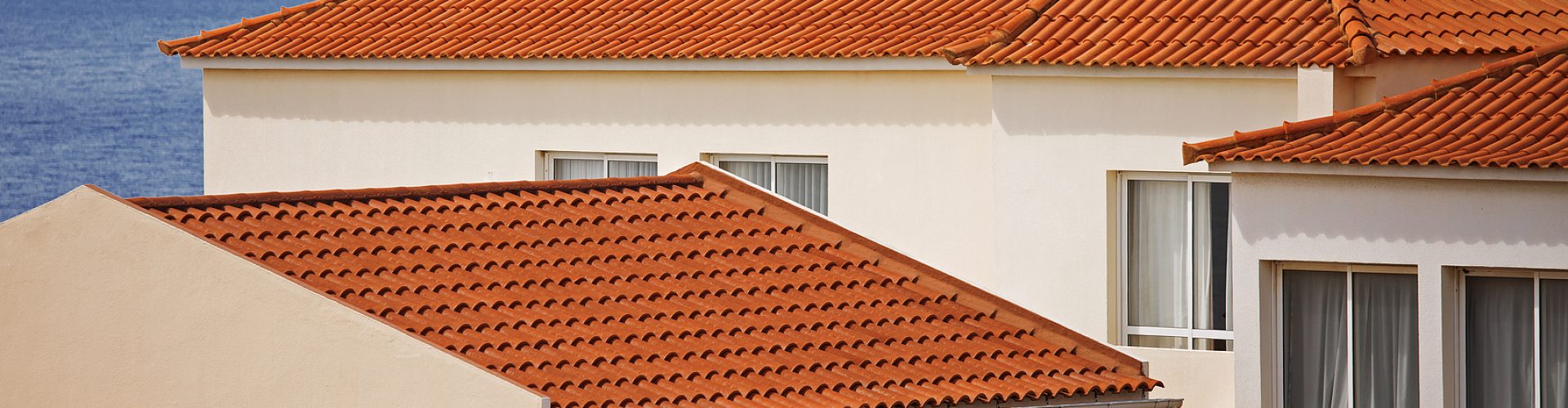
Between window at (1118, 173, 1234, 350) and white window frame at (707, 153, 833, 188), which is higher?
white window frame at (707, 153, 833, 188)

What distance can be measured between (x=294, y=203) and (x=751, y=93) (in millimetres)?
5499

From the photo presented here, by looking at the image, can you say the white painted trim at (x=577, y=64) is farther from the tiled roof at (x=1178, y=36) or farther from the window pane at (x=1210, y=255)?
the window pane at (x=1210, y=255)

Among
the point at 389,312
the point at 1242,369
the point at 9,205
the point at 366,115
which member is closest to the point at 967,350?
the point at 1242,369

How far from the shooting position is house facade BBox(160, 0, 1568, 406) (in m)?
16.4

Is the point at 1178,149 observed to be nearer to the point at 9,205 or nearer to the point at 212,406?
the point at 212,406

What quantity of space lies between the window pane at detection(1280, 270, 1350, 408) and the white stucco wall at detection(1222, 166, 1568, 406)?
152mm

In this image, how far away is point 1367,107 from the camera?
14.7m

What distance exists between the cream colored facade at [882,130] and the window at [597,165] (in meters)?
0.16

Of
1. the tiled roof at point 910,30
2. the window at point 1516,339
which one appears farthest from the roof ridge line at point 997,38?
the window at point 1516,339

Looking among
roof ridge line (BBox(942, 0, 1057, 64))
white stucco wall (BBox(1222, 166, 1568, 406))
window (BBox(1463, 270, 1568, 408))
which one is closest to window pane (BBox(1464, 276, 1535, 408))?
window (BBox(1463, 270, 1568, 408))

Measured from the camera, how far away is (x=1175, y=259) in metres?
16.8

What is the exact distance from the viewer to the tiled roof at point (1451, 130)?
1335 cm

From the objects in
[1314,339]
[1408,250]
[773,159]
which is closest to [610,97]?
[773,159]

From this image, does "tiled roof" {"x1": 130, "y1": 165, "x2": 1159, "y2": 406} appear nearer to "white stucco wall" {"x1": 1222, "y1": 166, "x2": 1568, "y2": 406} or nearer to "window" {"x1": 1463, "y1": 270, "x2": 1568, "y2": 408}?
"white stucco wall" {"x1": 1222, "y1": 166, "x2": 1568, "y2": 406}
